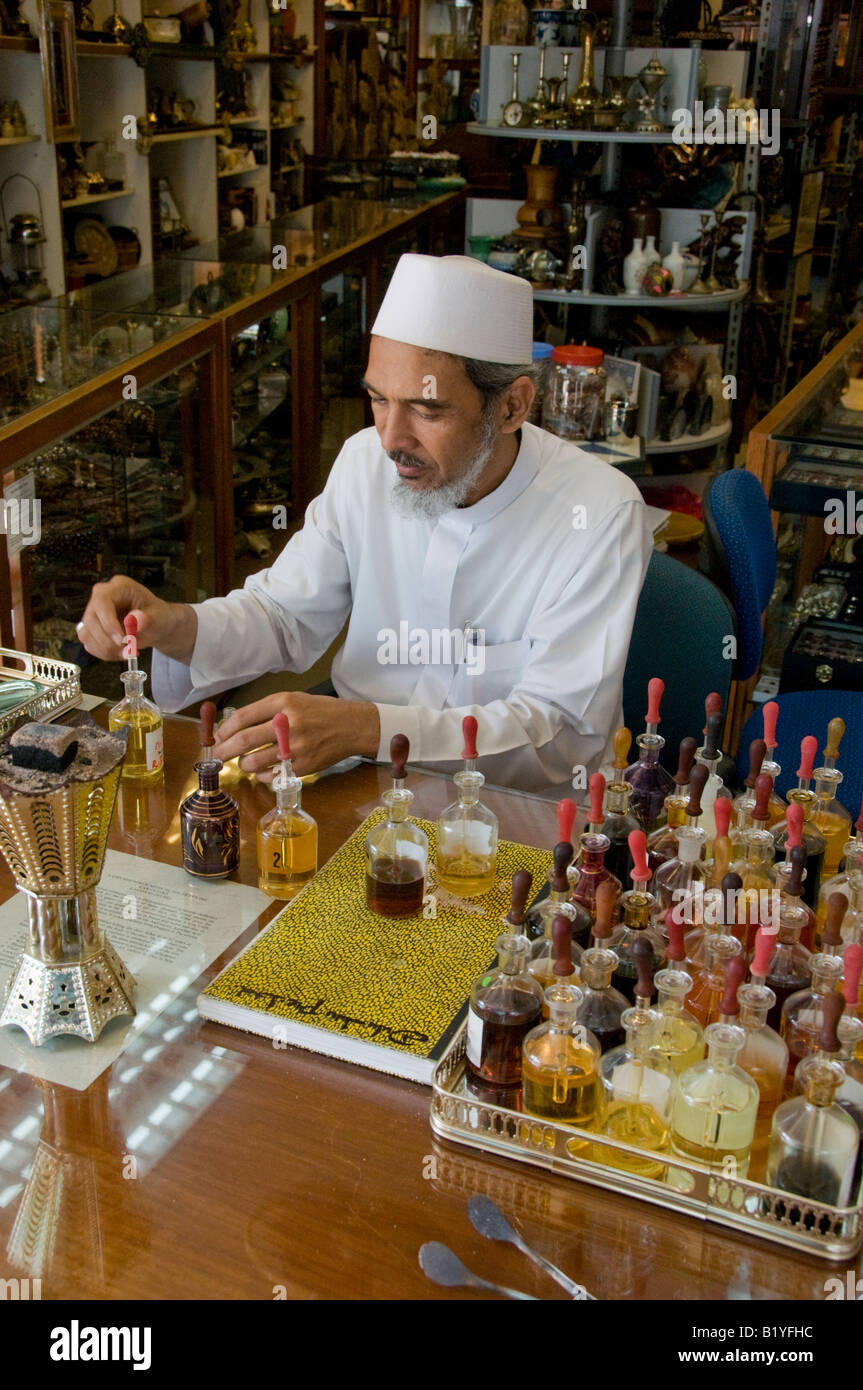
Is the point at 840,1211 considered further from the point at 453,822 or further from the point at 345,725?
the point at 345,725

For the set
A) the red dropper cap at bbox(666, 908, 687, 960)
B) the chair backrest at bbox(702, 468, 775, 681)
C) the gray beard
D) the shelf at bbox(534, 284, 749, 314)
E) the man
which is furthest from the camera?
the shelf at bbox(534, 284, 749, 314)

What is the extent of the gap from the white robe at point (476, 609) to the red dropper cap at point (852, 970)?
2.97 feet

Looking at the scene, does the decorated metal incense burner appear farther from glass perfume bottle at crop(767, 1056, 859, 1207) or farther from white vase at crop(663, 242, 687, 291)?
white vase at crop(663, 242, 687, 291)

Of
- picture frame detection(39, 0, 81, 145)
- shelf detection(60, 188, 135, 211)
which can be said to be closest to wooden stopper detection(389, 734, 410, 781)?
picture frame detection(39, 0, 81, 145)

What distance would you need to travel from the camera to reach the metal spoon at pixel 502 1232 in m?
1.06

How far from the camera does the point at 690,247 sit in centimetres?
528

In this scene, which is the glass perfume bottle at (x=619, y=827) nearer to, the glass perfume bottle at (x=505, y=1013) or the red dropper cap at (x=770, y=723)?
the red dropper cap at (x=770, y=723)

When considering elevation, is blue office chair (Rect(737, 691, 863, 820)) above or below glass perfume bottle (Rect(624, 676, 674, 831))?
below

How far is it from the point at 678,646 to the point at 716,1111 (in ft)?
4.18

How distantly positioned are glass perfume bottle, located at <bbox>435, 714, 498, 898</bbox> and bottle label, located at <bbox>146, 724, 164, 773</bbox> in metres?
0.48

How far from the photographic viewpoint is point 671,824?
152cm

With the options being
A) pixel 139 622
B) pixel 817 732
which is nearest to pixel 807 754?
pixel 139 622

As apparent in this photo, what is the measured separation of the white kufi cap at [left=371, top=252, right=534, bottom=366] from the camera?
213cm

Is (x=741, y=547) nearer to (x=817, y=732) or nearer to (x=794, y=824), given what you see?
(x=817, y=732)
